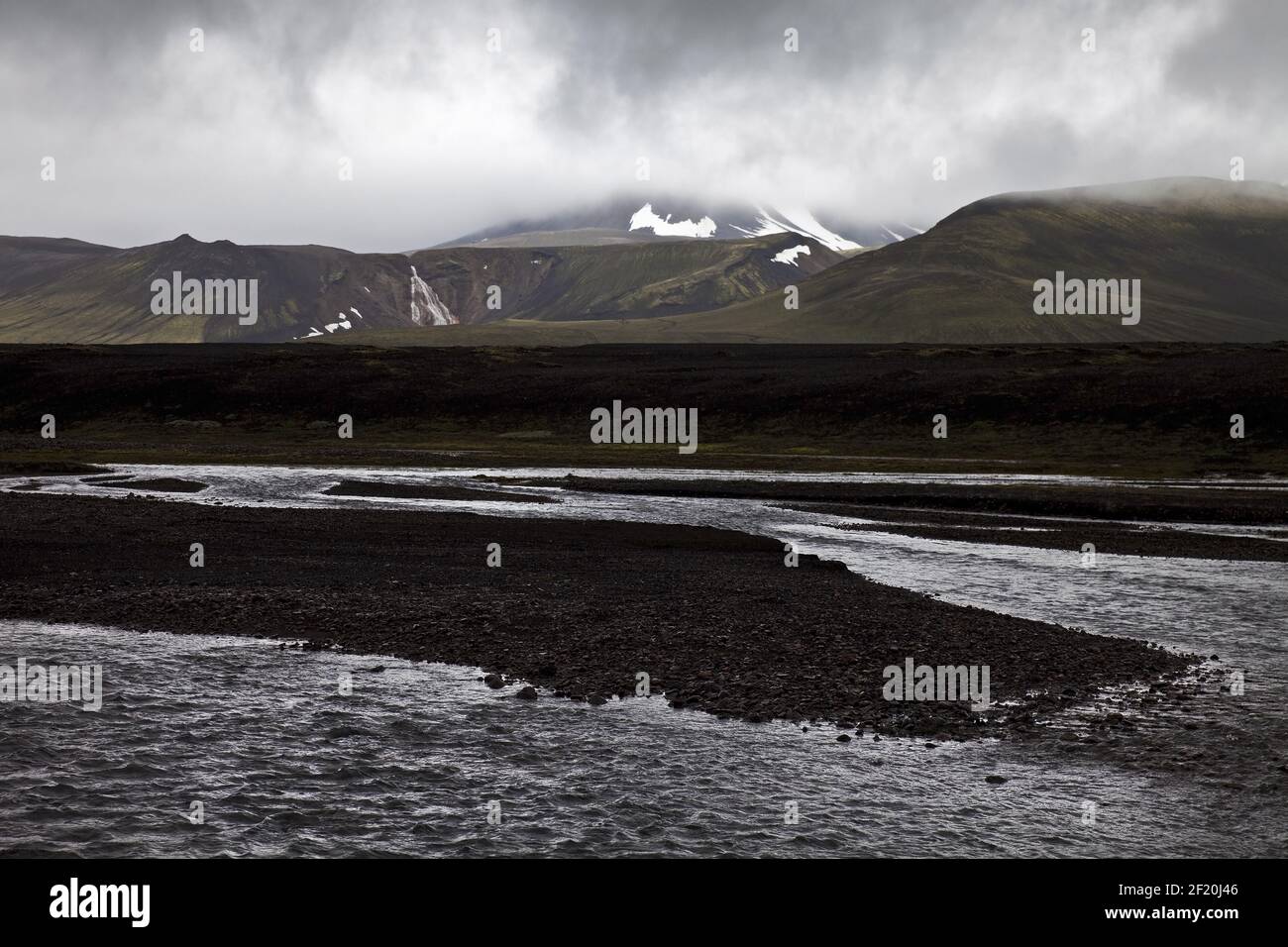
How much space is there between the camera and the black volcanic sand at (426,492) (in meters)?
57.0

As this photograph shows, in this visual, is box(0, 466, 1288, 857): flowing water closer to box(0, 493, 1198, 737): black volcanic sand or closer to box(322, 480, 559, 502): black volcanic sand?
box(0, 493, 1198, 737): black volcanic sand

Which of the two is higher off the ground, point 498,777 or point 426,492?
point 426,492

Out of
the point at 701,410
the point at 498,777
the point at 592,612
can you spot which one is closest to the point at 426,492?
the point at 592,612

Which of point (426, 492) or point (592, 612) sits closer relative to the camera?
point (592, 612)

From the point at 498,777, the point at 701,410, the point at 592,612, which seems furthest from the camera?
the point at 701,410

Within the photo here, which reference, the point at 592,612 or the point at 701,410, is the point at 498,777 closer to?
the point at 592,612

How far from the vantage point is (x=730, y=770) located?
17.2m

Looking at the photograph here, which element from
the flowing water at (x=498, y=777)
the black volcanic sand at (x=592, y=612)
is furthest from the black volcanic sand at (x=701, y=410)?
the flowing water at (x=498, y=777)

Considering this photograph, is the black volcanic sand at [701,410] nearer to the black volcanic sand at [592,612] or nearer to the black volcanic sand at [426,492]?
the black volcanic sand at [426,492]

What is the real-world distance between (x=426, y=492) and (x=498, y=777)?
142 ft

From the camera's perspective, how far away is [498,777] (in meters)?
16.8

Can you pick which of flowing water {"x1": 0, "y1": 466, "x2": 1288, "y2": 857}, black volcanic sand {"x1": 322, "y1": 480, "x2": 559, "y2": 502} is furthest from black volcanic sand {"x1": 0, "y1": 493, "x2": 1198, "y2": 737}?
black volcanic sand {"x1": 322, "y1": 480, "x2": 559, "y2": 502}
